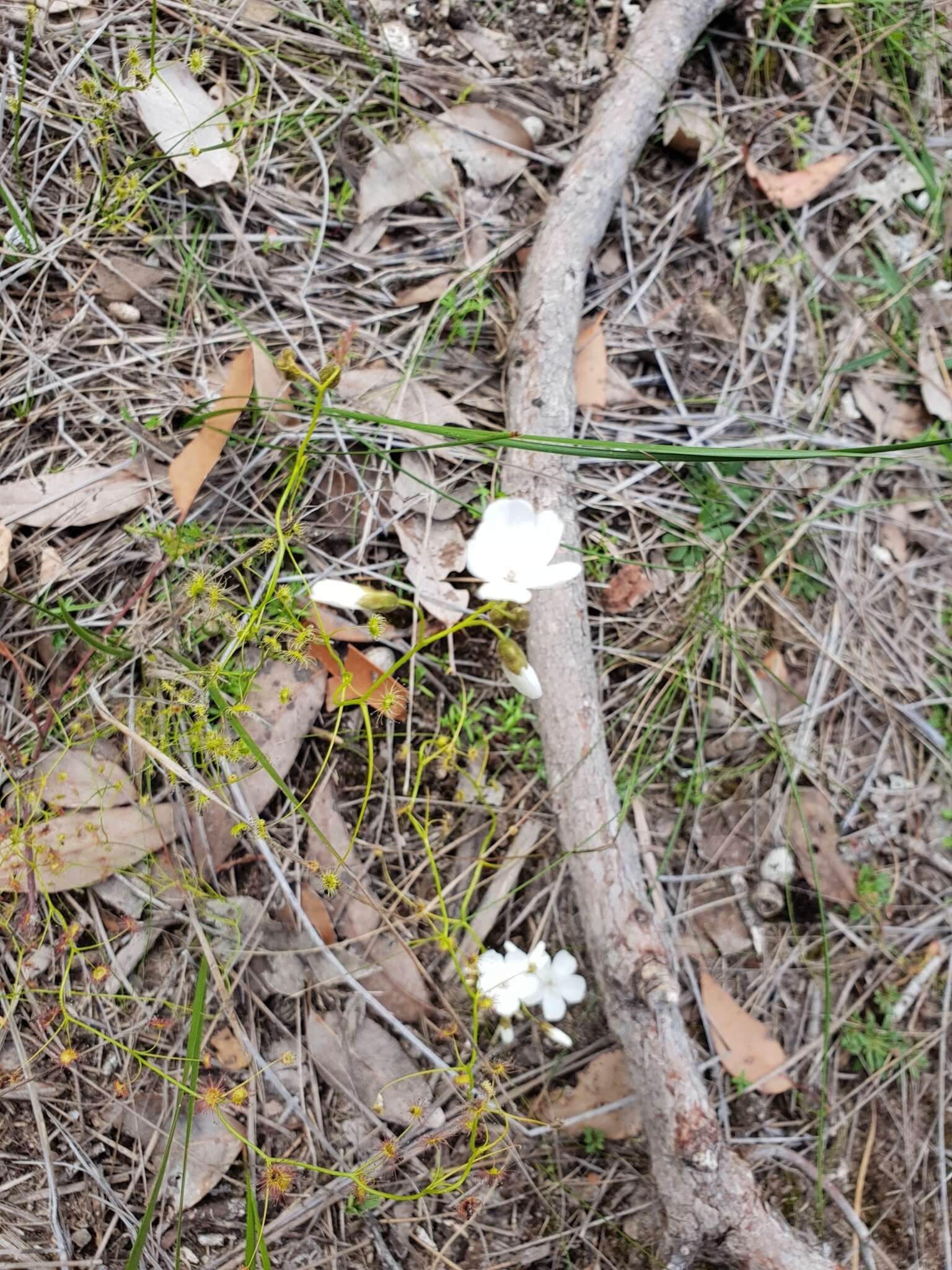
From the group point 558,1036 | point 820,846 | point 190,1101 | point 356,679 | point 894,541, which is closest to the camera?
→ point 190,1101

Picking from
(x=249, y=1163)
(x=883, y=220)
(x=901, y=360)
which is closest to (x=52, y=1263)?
(x=249, y=1163)

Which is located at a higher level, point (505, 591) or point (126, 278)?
point (126, 278)

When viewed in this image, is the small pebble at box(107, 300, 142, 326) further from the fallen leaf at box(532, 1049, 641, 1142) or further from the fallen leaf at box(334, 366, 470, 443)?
the fallen leaf at box(532, 1049, 641, 1142)

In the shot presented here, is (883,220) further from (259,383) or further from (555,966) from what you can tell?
(555,966)

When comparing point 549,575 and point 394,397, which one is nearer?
point 549,575

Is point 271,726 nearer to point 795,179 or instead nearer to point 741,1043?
point 741,1043

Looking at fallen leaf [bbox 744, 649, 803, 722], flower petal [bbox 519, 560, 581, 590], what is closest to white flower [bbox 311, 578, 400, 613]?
flower petal [bbox 519, 560, 581, 590]

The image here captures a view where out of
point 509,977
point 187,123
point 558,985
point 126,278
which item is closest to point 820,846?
point 558,985

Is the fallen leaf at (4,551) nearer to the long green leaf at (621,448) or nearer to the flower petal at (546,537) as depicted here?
the long green leaf at (621,448)
